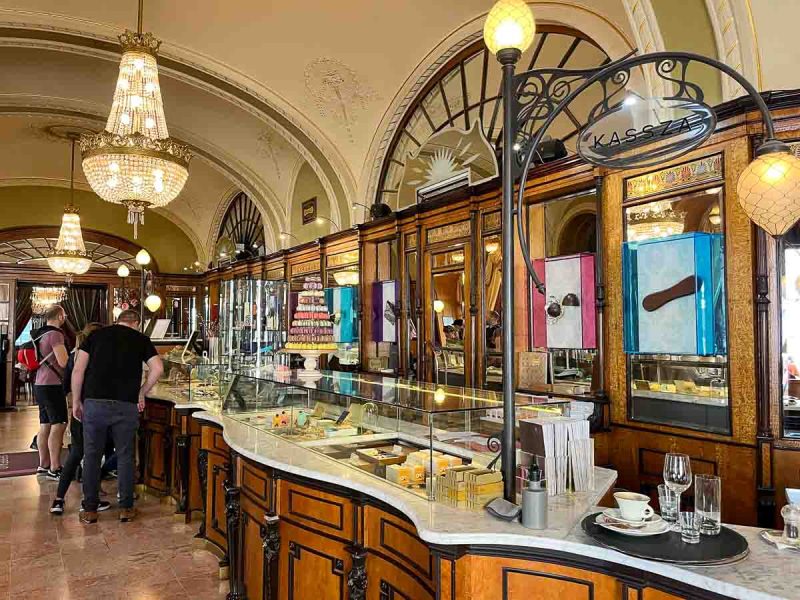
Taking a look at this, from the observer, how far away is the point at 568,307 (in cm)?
487

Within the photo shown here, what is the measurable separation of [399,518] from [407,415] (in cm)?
54

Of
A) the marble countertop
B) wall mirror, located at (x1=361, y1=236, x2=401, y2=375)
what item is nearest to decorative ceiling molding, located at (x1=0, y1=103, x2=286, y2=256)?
wall mirror, located at (x1=361, y1=236, x2=401, y2=375)

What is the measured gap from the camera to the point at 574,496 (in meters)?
2.49

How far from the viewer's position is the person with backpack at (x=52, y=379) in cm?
658

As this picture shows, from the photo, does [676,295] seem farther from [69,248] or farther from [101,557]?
[69,248]

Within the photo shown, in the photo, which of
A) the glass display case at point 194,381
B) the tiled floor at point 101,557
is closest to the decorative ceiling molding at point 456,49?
the glass display case at point 194,381

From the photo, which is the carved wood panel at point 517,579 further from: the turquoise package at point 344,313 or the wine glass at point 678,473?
the turquoise package at point 344,313

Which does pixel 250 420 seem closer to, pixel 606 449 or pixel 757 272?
pixel 606 449

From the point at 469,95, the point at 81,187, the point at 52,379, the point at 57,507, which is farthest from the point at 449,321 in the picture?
the point at 81,187

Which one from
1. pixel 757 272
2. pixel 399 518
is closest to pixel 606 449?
pixel 757 272

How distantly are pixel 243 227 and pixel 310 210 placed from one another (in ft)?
11.4

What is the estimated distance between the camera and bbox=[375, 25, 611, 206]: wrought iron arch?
5285 millimetres

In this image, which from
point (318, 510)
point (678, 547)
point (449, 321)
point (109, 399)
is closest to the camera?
point (678, 547)

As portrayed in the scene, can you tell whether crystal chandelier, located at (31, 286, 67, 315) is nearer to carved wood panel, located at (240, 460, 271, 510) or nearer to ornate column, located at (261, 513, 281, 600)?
carved wood panel, located at (240, 460, 271, 510)
